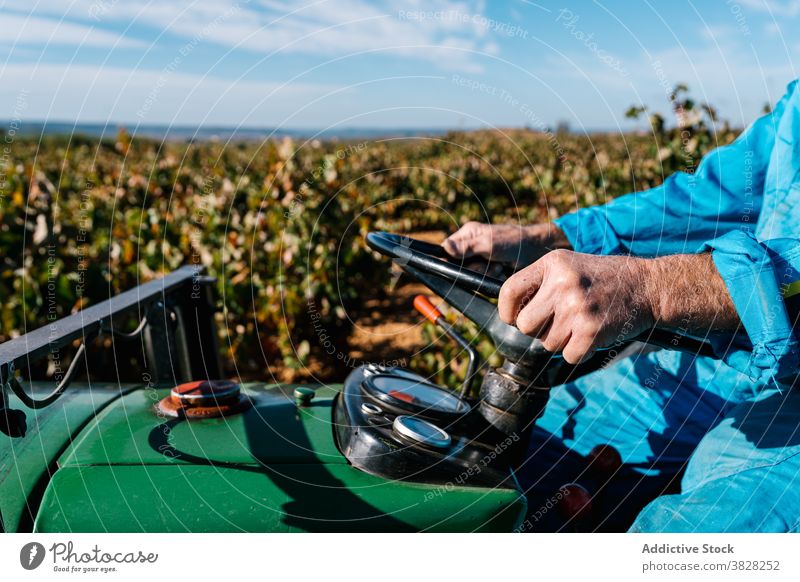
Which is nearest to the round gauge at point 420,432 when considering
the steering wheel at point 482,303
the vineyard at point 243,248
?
the steering wheel at point 482,303

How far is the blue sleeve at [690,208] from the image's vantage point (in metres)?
1.90

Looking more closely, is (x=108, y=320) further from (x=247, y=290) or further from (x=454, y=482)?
(x=247, y=290)

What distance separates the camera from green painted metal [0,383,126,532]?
4.03 feet

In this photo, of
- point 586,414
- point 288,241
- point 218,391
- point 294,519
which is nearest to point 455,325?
point 288,241

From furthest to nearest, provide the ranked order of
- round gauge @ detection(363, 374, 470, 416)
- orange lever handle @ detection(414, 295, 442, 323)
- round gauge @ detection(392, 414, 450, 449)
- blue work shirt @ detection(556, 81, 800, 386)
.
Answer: blue work shirt @ detection(556, 81, 800, 386)
orange lever handle @ detection(414, 295, 442, 323)
round gauge @ detection(363, 374, 470, 416)
round gauge @ detection(392, 414, 450, 449)

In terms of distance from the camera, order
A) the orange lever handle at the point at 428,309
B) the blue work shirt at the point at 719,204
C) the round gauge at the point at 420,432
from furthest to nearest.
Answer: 1. the blue work shirt at the point at 719,204
2. the orange lever handle at the point at 428,309
3. the round gauge at the point at 420,432

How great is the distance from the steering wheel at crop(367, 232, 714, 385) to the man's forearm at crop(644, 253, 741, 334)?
2.7 inches

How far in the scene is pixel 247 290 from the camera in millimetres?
4656

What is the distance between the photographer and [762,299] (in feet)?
3.73

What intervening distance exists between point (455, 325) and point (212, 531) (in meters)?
2.75

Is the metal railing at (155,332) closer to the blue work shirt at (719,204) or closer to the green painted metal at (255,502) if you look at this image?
the green painted metal at (255,502)

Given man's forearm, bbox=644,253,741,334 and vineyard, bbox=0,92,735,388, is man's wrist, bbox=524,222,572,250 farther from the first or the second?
vineyard, bbox=0,92,735,388

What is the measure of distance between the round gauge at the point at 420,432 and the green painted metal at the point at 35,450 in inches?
27.2

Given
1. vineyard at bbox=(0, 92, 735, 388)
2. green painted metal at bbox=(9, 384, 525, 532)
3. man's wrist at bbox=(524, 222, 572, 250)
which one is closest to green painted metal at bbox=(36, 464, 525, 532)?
green painted metal at bbox=(9, 384, 525, 532)
